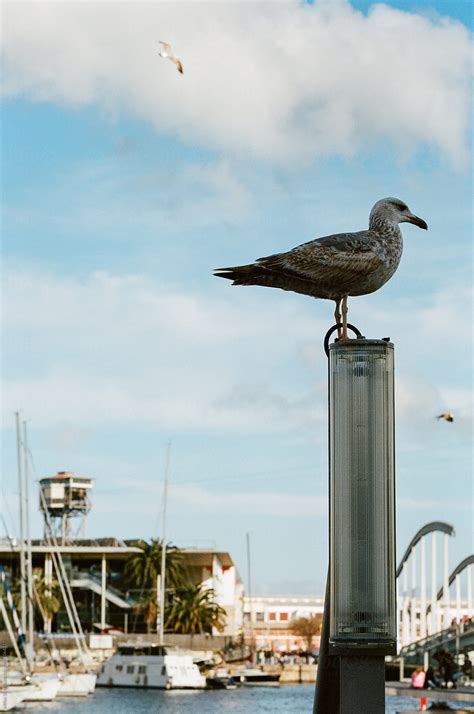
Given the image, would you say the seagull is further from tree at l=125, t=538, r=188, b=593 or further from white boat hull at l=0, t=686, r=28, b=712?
tree at l=125, t=538, r=188, b=593

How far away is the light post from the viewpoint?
227 inches

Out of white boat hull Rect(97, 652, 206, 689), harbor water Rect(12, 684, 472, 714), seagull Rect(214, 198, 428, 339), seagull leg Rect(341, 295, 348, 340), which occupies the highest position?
seagull Rect(214, 198, 428, 339)

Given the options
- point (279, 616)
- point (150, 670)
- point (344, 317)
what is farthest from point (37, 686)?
point (279, 616)

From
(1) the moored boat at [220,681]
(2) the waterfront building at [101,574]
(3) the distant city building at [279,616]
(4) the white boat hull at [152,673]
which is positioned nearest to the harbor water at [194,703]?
(4) the white boat hull at [152,673]

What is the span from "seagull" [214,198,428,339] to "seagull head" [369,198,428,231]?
0.12 meters

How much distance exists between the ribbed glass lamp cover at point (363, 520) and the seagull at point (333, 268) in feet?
2.57

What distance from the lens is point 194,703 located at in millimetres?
62344

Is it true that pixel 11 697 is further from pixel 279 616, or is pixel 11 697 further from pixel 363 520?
pixel 279 616

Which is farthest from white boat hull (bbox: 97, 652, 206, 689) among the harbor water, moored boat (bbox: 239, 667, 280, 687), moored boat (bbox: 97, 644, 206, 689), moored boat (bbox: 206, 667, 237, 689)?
moored boat (bbox: 239, 667, 280, 687)

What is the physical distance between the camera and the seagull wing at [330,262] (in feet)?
21.8

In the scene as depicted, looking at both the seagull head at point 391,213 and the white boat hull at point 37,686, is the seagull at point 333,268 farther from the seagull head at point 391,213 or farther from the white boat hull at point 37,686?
the white boat hull at point 37,686

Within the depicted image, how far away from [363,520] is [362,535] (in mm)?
69

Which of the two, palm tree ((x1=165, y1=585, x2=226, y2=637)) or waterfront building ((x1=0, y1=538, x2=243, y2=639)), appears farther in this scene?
waterfront building ((x1=0, y1=538, x2=243, y2=639))

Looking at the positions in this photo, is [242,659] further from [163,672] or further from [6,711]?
[6,711]
